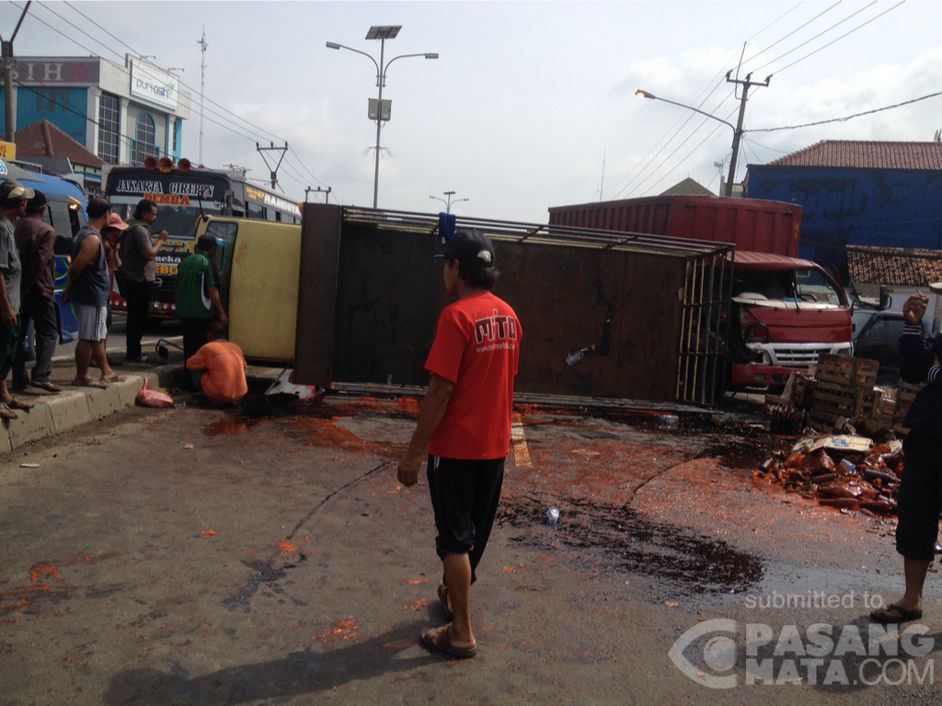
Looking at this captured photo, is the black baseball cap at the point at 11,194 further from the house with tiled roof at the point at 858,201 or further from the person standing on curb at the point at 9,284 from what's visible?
the house with tiled roof at the point at 858,201

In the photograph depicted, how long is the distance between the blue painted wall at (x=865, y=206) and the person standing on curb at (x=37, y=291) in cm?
3492

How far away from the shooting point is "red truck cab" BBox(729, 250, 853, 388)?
34.9 feet

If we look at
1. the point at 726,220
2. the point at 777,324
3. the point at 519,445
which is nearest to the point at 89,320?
the point at 519,445

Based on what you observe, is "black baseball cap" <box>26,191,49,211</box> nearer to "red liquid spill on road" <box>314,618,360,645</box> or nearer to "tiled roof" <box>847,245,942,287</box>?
"red liquid spill on road" <box>314,618,360,645</box>

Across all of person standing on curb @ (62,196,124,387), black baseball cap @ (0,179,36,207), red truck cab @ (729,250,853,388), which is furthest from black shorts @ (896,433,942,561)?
red truck cab @ (729,250,853,388)

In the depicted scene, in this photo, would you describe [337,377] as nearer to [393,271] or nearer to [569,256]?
→ [393,271]

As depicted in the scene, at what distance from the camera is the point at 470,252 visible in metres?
3.46

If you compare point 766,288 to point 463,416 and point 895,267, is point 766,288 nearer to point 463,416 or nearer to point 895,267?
point 463,416

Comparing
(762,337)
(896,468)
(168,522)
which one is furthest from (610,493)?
(762,337)

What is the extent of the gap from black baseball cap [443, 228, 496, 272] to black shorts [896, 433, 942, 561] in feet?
7.86

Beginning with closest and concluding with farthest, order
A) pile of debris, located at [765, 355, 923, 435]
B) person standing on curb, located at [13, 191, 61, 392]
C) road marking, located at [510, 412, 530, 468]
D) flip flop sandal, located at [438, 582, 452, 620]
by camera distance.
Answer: flip flop sandal, located at [438, 582, 452, 620], person standing on curb, located at [13, 191, 61, 392], road marking, located at [510, 412, 530, 468], pile of debris, located at [765, 355, 923, 435]

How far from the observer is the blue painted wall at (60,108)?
4641 centimetres

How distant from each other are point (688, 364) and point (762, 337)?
1.48 m

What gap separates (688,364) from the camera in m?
9.95
